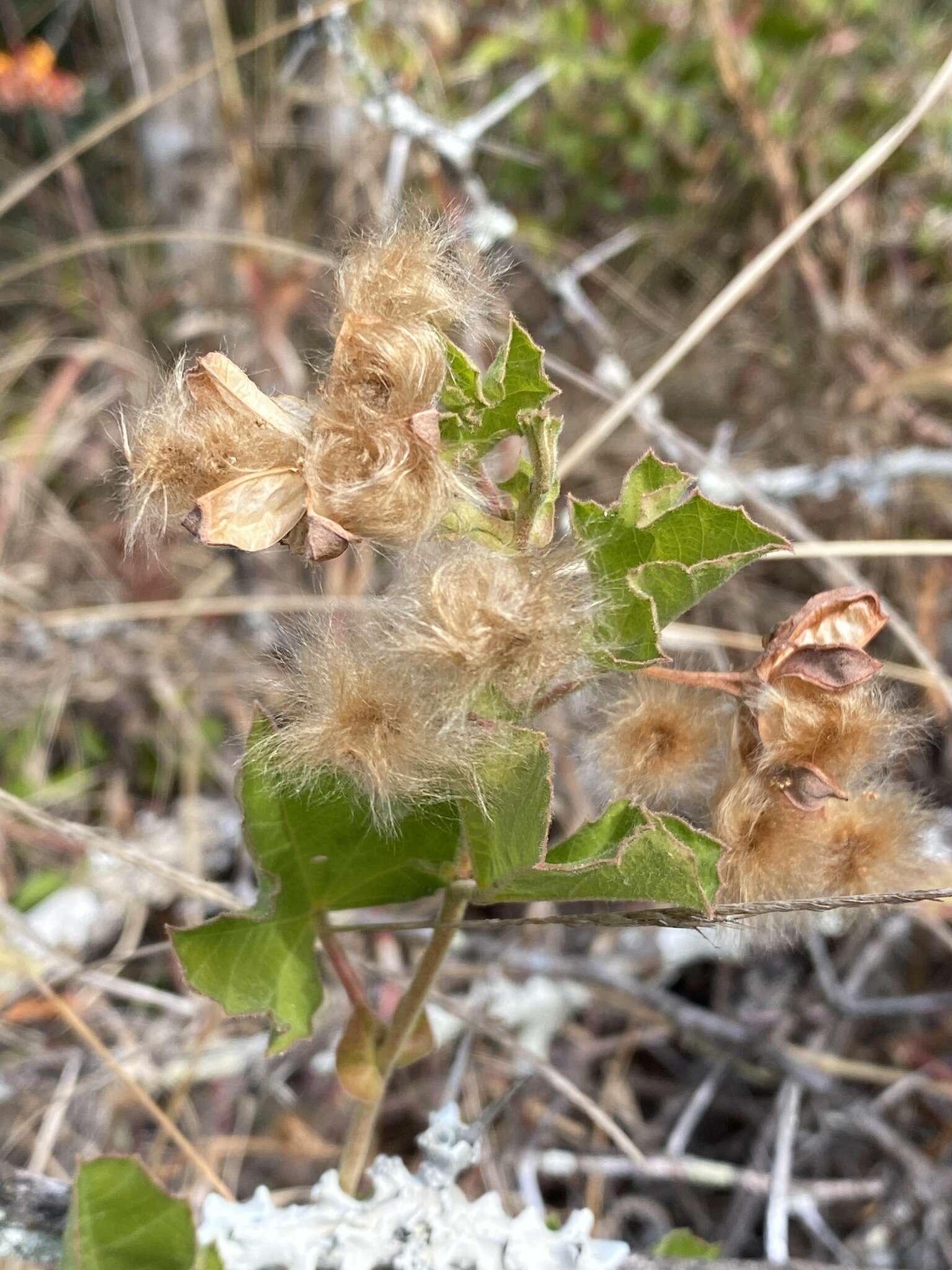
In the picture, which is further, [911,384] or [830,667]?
[911,384]

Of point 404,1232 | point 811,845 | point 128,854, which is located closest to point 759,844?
point 811,845

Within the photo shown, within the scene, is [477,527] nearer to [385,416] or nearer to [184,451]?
[385,416]

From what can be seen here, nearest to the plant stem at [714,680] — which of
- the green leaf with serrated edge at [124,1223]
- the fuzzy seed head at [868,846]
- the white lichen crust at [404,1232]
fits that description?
the fuzzy seed head at [868,846]

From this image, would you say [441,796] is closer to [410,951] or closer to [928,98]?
[410,951]

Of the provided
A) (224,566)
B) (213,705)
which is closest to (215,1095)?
(213,705)

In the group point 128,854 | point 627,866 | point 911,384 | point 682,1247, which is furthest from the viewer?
Answer: point 911,384

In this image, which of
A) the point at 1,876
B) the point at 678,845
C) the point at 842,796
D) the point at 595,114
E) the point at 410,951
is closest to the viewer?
the point at 678,845

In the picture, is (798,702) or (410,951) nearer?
(798,702)
